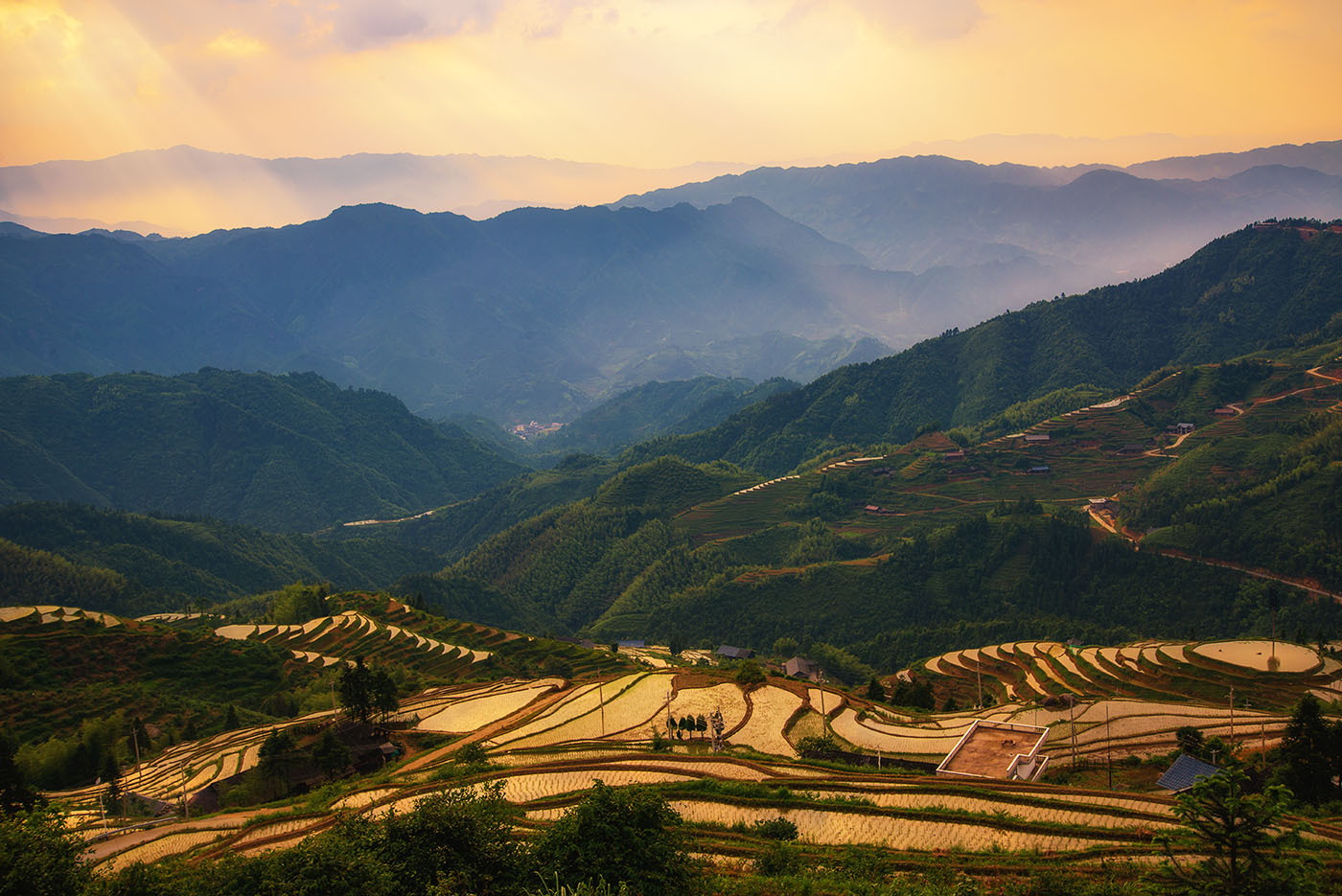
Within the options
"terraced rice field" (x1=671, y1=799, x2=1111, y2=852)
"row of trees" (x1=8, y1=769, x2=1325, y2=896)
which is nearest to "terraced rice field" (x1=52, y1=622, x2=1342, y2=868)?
"terraced rice field" (x1=671, y1=799, x2=1111, y2=852)

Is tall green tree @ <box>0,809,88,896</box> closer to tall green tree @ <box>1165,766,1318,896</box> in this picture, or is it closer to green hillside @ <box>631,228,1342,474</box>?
tall green tree @ <box>1165,766,1318,896</box>

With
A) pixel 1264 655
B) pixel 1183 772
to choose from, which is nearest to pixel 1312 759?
pixel 1183 772

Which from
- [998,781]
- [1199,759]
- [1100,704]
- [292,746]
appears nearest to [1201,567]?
[1100,704]

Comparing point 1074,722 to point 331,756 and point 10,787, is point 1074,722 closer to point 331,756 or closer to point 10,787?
point 331,756

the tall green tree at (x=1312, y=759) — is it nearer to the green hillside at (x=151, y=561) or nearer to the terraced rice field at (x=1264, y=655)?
the terraced rice field at (x=1264, y=655)

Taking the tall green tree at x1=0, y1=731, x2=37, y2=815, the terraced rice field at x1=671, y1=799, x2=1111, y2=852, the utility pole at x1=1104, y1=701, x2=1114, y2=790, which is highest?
the tall green tree at x1=0, y1=731, x2=37, y2=815

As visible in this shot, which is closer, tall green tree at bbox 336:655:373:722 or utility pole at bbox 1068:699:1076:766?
utility pole at bbox 1068:699:1076:766

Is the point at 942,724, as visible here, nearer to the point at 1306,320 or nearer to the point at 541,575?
the point at 541,575
